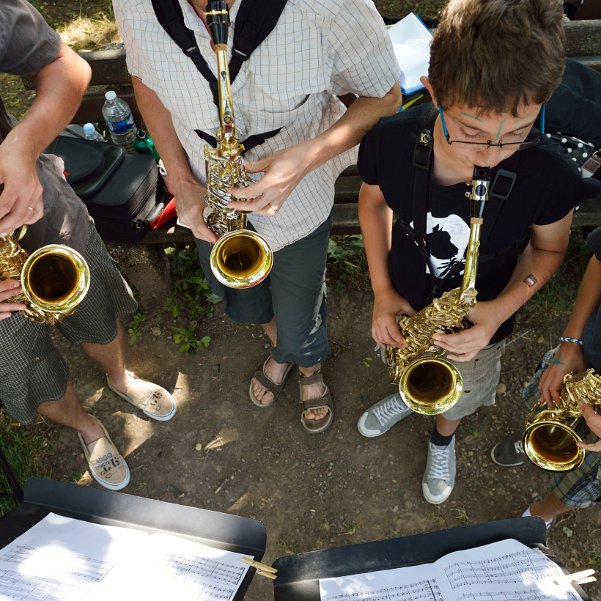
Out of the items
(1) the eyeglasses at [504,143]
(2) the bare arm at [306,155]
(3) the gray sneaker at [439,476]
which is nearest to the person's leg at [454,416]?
(3) the gray sneaker at [439,476]

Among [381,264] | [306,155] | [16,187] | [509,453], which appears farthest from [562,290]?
[16,187]

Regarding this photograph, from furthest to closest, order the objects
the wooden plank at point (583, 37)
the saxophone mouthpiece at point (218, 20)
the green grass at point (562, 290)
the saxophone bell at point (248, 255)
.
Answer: the green grass at point (562, 290) → the wooden plank at point (583, 37) → the saxophone bell at point (248, 255) → the saxophone mouthpiece at point (218, 20)

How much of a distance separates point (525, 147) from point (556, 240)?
0.53 m

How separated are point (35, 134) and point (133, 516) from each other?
1555 mm

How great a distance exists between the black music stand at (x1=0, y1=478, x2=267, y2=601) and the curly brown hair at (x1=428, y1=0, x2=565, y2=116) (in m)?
1.62

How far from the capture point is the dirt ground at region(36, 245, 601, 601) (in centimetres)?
329

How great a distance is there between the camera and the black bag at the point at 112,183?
126 inches

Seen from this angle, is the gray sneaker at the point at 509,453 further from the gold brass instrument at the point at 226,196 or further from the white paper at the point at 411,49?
the white paper at the point at 411,49

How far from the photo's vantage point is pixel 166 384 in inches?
150

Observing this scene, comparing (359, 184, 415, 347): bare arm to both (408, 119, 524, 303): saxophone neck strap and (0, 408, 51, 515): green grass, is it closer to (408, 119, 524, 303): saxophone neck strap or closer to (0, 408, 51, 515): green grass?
(408, 119, 524, 303): saxophone neck strap

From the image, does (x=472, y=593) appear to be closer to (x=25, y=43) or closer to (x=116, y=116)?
(x=25, y=43)

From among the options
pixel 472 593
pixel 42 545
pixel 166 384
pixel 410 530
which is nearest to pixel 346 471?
pixel 410 530

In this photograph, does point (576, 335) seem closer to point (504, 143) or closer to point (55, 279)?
point (504, 143)

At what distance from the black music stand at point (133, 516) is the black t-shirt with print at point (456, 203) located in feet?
4.24
